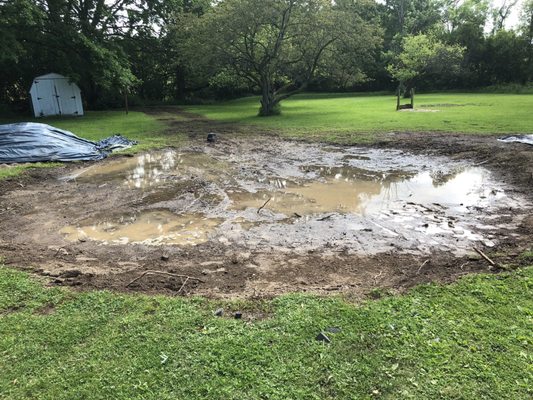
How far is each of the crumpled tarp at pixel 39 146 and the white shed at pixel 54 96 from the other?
11453 millimetres

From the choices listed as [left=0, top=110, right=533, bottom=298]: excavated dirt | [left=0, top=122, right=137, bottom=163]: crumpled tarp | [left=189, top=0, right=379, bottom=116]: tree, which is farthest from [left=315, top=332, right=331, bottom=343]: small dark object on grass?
[left=189, top=0, right=379, bottom=116]: tree

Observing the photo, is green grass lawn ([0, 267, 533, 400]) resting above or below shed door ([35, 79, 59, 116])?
below

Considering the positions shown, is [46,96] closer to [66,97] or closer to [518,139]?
[66,97]

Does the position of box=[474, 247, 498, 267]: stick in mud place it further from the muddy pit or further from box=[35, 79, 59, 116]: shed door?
box=[35, 79, 59, 116]: shed door

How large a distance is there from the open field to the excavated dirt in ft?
0.12

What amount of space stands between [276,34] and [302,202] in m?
14.9

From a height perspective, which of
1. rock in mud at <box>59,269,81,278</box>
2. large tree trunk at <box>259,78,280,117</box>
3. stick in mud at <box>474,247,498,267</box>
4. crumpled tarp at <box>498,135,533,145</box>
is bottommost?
stick in mud at <box>474,247,498,267</box>

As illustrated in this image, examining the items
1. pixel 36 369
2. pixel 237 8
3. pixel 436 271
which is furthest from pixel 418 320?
pixel 237 8

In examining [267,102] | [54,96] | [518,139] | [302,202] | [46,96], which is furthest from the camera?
[267,102]

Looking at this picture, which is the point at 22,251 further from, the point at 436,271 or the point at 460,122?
the point at 460,122

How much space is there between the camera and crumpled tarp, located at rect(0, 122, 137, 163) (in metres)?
9.98

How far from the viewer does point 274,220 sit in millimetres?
6133

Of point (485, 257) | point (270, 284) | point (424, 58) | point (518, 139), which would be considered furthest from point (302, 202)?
point (424, 58)

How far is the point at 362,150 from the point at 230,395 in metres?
9.46
